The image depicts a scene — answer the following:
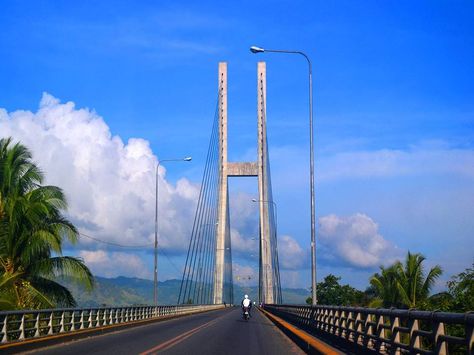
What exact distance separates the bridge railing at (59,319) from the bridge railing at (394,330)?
26.4 ft

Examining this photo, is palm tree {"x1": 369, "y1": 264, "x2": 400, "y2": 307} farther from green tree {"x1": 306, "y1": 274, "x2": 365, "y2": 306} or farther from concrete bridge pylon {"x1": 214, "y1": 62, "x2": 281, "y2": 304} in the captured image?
green tree {"x1": 306, "y1": 274, "x2": 365, "y2": 306}

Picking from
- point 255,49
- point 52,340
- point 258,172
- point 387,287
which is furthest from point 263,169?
point 52,340

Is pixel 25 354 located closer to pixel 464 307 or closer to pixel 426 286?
pixel 464 307

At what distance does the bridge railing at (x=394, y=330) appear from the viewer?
26.1 feet

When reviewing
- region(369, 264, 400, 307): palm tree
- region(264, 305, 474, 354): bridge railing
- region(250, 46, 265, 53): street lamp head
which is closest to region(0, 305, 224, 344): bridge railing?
region(264, 305, 474, 354): bridge railing

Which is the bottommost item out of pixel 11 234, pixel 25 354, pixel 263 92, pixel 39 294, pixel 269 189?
pixel 25 354

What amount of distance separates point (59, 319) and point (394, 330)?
15.6 m

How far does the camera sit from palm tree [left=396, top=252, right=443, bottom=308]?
44594 mm

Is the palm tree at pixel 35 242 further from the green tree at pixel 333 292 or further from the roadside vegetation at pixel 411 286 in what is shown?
the green tree at pixel 333 292

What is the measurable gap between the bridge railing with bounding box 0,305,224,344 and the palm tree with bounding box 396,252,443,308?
17054 millimetres

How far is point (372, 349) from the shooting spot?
12.1 m

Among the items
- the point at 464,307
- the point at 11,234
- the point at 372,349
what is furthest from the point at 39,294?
the point at 464,307

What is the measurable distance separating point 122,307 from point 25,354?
16.1 meters

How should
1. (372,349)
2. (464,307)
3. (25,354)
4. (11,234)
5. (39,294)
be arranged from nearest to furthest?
(372,349), (25,354), (39,294), (11,234), (464,307)
